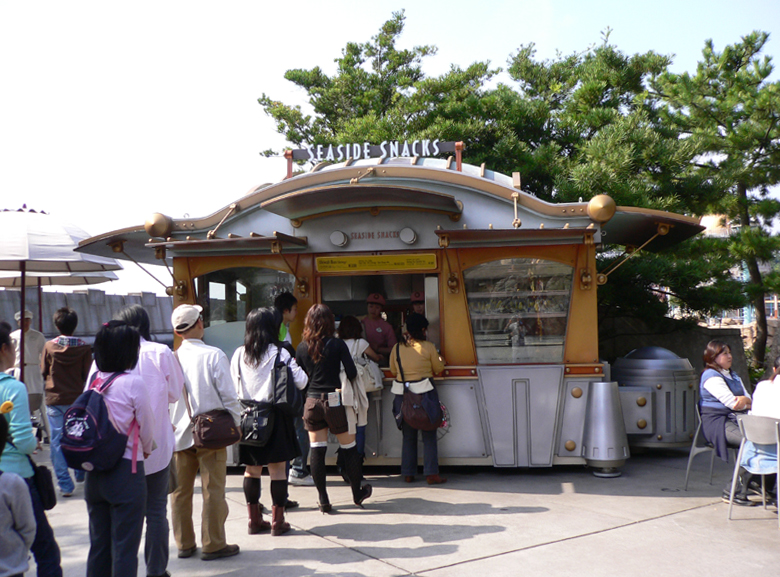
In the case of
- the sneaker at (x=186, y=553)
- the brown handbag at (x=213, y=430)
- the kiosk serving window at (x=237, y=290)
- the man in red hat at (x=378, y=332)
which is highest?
the kiosk serving window at (x=237, y=290)

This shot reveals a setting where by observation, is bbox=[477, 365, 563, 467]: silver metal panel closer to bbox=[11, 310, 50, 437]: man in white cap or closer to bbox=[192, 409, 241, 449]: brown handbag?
bbox=[192, 409, 241, 449]: brown handbag

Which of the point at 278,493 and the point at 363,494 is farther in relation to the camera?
the point at 363,494

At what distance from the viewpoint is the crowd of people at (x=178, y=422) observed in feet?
11.3

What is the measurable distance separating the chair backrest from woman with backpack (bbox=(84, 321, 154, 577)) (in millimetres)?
4284

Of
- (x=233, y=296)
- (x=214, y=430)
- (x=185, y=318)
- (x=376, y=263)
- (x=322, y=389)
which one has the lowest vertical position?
(x=214, y=430)

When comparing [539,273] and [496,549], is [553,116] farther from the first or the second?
[496,549]

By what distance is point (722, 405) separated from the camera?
5.95 metres

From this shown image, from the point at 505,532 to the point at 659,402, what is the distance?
116 inches

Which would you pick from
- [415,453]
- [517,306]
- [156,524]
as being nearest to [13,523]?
[156,524]

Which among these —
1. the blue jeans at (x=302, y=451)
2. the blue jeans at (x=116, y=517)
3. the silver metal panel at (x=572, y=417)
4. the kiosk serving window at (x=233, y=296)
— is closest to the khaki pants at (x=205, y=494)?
the blue jeans at (x=116, y=517)

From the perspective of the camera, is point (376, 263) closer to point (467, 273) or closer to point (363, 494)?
point (467, 273)

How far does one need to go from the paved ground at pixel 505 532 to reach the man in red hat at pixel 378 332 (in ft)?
4.29

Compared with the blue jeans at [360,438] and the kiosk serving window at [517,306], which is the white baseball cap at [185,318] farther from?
the kiosk serving window at [517,306]

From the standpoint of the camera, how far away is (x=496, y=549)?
15.3 feet
